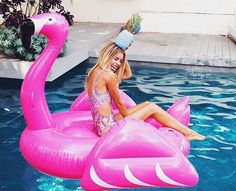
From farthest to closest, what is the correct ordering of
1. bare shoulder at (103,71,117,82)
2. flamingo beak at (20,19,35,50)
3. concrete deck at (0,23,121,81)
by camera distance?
concrete deck at (0,23,121,81), bare shoulder at (103,71,117,82), flamingo beak at (20,19,35,50)

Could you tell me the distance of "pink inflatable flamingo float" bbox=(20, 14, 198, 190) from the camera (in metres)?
2.96

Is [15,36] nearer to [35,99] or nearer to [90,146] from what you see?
[35,99]

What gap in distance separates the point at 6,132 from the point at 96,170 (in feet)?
7.31

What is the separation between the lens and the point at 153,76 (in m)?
7.41

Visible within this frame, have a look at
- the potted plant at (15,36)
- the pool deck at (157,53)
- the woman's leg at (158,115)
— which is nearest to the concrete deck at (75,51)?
the pool deck at (157,53)

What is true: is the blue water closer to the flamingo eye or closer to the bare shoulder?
the bare shoulder

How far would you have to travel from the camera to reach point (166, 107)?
18.7ft

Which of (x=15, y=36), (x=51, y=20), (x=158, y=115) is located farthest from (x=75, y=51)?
(x=51, y=20)

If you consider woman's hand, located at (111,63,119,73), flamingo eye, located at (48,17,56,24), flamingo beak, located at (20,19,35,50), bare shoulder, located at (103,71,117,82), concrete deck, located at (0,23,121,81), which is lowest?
concrete deck, located at (0,23,121,81)

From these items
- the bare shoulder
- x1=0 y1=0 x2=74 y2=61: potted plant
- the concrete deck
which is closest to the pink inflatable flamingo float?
the bare shoulder

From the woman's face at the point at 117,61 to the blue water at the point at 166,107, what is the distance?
1117 millimetres

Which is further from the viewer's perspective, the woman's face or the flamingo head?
the woman's face

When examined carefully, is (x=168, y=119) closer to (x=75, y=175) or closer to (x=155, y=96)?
(x=75, y=175)

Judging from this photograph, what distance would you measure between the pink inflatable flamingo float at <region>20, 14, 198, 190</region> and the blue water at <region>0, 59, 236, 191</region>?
50 centimetres
